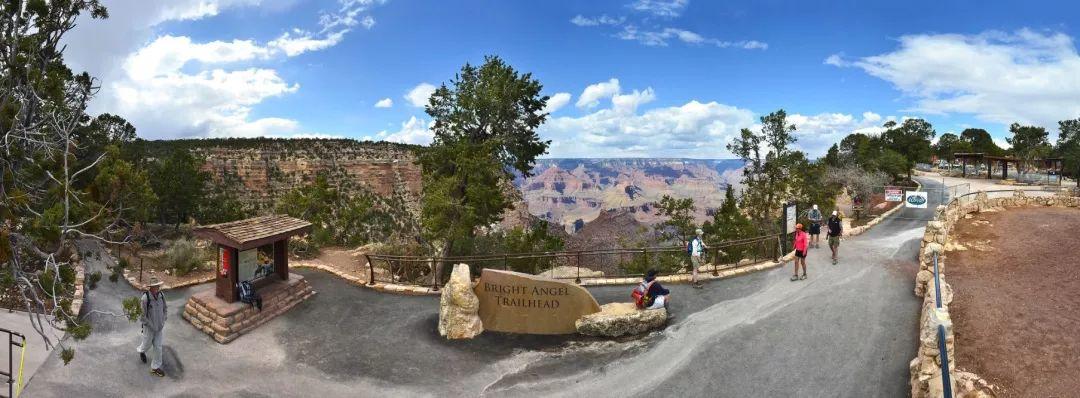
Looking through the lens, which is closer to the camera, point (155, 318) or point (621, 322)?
point (155, 318)

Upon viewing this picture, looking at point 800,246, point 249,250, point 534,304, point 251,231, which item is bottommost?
point 534,304

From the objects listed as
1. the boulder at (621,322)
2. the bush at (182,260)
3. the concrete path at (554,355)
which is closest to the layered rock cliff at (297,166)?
the bush at (182,260)

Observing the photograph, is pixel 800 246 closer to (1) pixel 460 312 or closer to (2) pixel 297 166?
(1) pixel 460 312

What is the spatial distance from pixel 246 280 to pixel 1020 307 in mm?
18876

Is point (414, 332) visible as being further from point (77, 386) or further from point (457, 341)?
point (77, 386)

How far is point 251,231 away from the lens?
1433 cm

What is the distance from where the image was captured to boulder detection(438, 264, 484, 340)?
12227 mm

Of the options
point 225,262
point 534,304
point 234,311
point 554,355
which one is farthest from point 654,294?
point 225,262

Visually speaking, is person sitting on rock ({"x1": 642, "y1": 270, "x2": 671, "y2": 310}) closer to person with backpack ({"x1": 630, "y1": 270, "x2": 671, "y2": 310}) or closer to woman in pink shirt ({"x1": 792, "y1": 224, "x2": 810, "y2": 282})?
person with backpack ({"x1": 630, "y1": 270, "x2": 671, "y2": 310})

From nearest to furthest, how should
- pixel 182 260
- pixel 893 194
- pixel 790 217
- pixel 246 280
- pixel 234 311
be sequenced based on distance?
pixel 234 311 → pixel 246 280 → pixel 790 217 → pixel 182 260 → pixel 893 194

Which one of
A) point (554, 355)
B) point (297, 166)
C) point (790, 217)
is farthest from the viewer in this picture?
point (297, 166)

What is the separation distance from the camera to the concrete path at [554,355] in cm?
969

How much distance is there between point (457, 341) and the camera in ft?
39.5

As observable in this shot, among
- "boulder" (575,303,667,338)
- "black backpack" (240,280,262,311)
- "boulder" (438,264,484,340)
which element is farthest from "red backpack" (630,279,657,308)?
"black backpack" (240,280,262,311)
